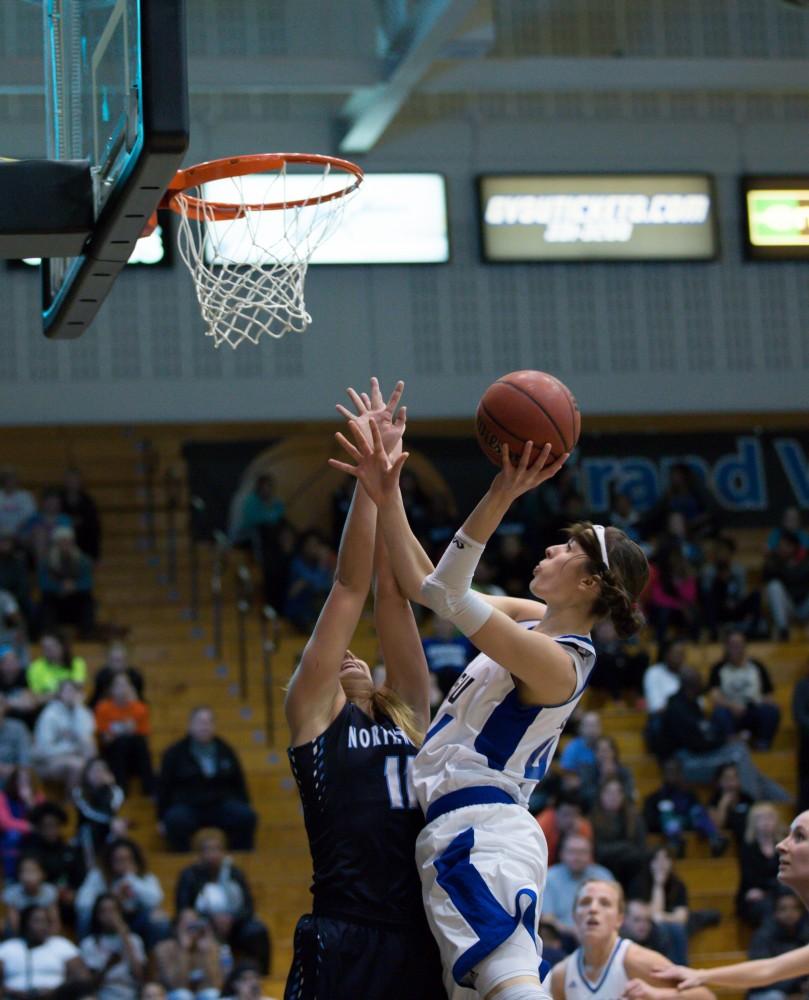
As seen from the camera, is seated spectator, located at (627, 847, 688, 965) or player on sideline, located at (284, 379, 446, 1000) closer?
player on sideline, located at (284, 379, 446, 1000)

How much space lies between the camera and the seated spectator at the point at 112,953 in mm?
11031

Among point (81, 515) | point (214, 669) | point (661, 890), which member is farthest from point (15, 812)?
point (661, 890)

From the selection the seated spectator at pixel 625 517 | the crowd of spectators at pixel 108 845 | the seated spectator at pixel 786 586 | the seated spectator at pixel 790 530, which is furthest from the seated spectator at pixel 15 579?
the seated spectator at pixel 790 530

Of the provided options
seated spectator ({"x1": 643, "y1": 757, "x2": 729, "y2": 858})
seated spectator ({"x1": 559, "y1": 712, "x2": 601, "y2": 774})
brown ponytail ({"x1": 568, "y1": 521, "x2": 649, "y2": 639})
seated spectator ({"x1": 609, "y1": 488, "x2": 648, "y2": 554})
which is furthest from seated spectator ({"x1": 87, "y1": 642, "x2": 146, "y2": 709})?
brown ponytail ({"x1": 568, "y1": 521, "x2": 649, "y2": 639})

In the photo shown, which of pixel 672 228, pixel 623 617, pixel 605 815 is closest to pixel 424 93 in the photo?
pixel 672 228

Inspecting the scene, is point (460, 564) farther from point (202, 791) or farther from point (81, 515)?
point (81, 515)

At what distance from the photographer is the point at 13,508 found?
16.8 m

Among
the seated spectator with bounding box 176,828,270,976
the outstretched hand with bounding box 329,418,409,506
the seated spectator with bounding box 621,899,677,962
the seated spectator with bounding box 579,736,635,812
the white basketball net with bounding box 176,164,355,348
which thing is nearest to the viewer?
the outstretched hand with bounding box 329,418,409,506

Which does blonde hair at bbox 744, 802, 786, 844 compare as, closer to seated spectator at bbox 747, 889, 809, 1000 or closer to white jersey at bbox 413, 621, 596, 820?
seated spectator at bbox 747, 889, 809, 1000

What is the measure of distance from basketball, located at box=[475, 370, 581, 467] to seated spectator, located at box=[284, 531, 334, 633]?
12.0m

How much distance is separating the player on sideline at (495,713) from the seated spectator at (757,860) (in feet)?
28.9

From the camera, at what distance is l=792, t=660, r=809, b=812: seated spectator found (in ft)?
50.5

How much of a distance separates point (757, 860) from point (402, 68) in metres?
7.34

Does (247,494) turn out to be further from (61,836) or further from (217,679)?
(61,836)
